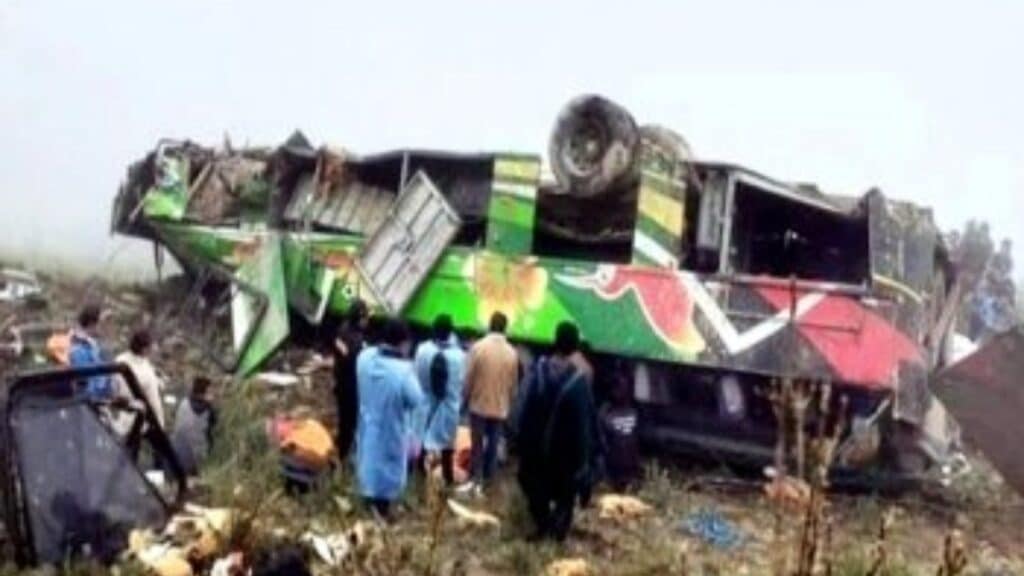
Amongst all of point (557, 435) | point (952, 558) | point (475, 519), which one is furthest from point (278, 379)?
point (952, 558)

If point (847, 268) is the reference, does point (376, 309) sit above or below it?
below

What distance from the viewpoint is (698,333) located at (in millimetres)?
9984

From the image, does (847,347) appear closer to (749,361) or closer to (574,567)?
(749,361)

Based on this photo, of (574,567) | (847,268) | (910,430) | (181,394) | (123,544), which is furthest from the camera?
(181,394)

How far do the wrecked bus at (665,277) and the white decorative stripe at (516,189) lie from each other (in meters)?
0.02

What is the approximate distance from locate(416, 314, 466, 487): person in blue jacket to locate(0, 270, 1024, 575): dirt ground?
38cm

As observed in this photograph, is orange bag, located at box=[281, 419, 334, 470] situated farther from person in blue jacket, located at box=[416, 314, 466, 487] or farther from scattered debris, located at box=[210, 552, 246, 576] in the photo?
scattered debris, located at box=[210, 552, 246, 576]

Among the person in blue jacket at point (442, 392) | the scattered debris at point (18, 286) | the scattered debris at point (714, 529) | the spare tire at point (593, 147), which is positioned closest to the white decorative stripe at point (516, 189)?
the spare tire at point (593, 147)

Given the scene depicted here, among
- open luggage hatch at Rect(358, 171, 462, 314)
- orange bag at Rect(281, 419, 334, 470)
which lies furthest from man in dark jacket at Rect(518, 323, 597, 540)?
open luggage hatch at Rect(358, 171, 462, 314)

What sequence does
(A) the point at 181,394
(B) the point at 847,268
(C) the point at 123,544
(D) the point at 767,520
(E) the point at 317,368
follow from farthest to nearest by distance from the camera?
(E) the point at 317,368
(A) the point at 181,394
(B) the point at 847,268
(D) the point at 767,520
(C) the point at 123,544

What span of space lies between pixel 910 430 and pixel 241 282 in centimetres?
658

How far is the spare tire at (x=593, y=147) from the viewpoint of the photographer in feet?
33.8

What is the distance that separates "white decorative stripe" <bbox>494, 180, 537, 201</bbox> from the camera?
11031 millimetres

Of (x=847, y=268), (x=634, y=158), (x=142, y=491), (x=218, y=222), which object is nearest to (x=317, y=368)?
(x=218, y=222)
